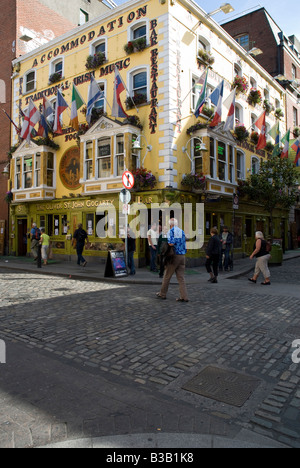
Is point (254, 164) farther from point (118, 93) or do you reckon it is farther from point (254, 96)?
point (118, 93)

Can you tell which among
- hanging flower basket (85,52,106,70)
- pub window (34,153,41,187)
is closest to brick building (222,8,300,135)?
hanging flower basket (85,52,106,70)

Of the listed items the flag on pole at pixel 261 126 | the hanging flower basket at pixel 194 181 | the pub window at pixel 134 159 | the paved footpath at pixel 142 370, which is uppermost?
the flag on pole at pixel 261 126

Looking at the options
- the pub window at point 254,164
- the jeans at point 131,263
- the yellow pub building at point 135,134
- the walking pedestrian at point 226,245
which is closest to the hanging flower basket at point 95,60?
the yellow pub building at point 135,134

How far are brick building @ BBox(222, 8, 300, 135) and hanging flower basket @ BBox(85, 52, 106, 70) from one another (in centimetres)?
1564

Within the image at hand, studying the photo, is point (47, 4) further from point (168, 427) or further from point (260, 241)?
point (168, 427)

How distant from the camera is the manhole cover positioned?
309cm

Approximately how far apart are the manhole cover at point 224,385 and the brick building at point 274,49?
2711 centimetres

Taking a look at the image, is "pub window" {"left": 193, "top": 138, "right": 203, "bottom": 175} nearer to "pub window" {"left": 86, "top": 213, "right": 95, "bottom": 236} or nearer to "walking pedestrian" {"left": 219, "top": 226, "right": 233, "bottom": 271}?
"walking pedestrian" {"left": 219, "top": 226, "right": 233, "bottom": 271}

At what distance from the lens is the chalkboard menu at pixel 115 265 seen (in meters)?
11.0

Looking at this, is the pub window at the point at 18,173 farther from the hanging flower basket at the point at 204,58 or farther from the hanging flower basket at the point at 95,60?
the hanging flower basket at the point at 204,58

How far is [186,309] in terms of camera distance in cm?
659

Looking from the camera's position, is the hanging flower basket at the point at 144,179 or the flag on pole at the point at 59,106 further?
the flag on pole at the point at 59,106

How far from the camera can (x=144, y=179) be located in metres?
14.0

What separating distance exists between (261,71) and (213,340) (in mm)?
23250
